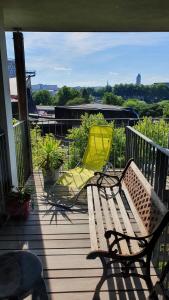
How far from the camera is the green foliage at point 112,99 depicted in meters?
17.1

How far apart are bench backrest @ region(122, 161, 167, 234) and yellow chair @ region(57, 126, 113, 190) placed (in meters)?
1.23

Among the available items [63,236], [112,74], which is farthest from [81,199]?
[112,74]

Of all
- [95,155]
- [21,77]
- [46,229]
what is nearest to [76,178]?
[95,155]

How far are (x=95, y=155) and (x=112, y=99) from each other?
13292 mm

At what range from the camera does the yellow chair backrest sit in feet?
14.6

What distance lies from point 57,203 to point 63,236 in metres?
0.90

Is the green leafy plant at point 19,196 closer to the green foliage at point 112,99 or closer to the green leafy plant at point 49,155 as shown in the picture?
the green leafy plant at point 49,155

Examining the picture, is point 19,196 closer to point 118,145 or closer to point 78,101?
point 118,145

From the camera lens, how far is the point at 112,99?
56.9 ft

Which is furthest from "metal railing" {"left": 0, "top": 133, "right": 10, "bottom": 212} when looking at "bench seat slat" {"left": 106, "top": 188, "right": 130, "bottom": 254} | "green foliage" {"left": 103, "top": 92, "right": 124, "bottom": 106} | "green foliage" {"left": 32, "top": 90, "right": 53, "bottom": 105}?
"green foliage" {"left": 32, "top": 90, "right": 53, "bottom": 105}

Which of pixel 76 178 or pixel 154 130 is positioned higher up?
pixel 154 130

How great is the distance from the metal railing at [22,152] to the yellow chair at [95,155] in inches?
28.0

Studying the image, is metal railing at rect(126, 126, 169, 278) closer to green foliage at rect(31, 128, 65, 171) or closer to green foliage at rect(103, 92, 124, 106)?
green foliage at rect(31, 128, 65, 171)
